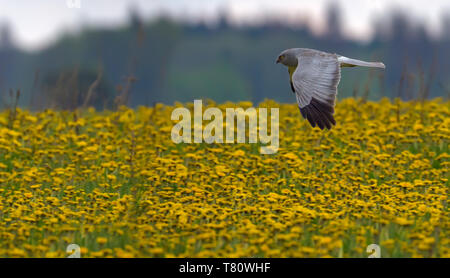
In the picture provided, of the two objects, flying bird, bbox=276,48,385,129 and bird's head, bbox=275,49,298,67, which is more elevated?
bird's head, bbox=275,49,298,67

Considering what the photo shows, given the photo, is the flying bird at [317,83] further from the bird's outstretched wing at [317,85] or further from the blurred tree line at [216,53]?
the blurred tree line at [216,53]

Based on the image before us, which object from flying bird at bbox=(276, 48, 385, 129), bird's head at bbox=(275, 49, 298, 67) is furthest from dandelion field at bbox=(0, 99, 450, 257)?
bird's head at bbox=(275, 49, 298, 67)

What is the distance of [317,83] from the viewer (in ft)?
21.0

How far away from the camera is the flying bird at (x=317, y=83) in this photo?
237 inches

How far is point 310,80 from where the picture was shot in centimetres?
645

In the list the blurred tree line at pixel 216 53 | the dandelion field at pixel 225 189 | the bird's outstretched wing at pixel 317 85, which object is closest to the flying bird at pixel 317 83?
the bird's outstretched wing at pixel 317 85

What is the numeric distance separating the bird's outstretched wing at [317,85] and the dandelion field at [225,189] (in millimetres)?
536

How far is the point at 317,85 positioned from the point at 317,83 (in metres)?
0.04

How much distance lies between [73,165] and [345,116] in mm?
3684

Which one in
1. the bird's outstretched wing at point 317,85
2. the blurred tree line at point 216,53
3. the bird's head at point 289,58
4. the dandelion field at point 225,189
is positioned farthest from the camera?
the blurred tree line at point 216,53

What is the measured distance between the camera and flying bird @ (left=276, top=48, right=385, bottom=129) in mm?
6023

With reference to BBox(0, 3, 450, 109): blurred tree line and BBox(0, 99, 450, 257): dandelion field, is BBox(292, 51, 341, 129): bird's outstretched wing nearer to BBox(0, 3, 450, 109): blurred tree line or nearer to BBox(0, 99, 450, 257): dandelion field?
BBox(0, 99, 450, 257): dandelion field

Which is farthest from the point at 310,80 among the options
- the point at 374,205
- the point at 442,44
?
the point at 442,44

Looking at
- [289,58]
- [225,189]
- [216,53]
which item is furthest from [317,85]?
[216,53]
